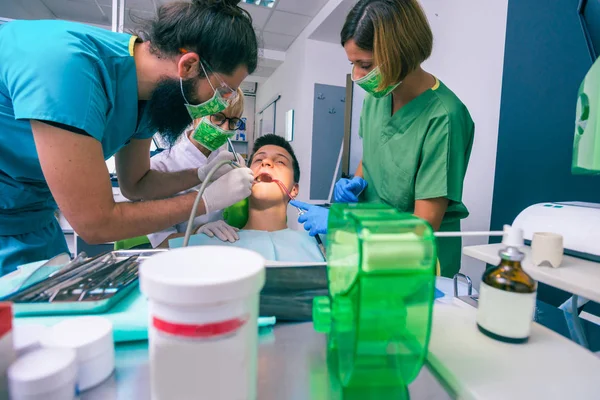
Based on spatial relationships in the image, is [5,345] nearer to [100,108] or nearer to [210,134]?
[100,108]

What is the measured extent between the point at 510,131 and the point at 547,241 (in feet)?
3.78

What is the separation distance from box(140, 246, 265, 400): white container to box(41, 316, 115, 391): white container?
0.14m

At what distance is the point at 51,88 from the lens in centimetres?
81

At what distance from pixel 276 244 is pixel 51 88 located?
102 centimetres

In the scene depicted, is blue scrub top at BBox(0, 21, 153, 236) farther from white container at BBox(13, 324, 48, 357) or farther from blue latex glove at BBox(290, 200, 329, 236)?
blue latex glove at BBox(290, 200, 329, 236)

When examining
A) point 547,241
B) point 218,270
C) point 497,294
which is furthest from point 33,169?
point 547,241

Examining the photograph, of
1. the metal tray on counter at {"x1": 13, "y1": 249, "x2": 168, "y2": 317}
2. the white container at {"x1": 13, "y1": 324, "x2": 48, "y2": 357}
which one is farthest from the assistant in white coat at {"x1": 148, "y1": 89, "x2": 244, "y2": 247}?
the white container at {"x1": 13, "y1": 324, "x2": 48, "y2": 357}

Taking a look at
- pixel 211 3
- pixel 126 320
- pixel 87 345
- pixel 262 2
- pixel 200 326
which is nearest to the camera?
pixel 200 326

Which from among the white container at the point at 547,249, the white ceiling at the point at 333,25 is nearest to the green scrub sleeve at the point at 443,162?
the white container at the point at 547,249

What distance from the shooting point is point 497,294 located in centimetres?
49

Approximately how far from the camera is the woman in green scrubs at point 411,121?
118 centimetres

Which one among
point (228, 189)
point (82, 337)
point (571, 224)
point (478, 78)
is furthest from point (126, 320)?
point (478, 78)

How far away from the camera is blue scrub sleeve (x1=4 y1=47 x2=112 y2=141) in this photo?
80 centimetres

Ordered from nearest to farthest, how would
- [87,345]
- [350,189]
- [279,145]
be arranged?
[87,345]
[350,189]
[279,145]
